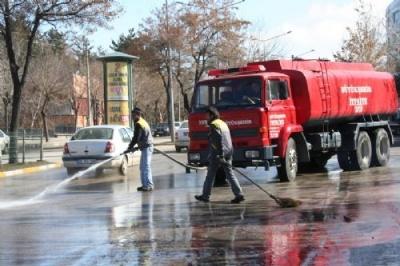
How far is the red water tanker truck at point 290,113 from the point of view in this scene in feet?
43.5

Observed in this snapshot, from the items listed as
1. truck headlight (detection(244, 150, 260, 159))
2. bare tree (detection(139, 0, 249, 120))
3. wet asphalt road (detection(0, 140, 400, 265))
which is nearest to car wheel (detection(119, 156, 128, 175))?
wet asphalt road (detection(0, 140, 400, 265))

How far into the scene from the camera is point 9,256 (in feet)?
23.3

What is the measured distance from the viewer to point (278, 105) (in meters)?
13.6

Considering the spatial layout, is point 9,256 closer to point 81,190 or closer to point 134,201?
point 134,201

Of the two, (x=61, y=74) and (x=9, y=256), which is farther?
(x=61, y=74)

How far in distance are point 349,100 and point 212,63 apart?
28486 mm

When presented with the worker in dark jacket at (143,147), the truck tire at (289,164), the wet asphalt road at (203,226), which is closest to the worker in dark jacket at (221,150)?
the wet asphalt road at (203,226)

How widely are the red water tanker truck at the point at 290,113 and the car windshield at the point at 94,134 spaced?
183 inches

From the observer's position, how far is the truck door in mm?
13398

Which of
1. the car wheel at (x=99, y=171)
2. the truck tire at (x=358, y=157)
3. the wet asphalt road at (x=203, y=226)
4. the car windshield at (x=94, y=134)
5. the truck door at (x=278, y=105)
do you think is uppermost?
the truck door at (x=278, y=105)

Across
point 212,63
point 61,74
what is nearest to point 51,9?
point 212,63

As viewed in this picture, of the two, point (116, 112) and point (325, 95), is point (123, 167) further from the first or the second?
point (116, 112)

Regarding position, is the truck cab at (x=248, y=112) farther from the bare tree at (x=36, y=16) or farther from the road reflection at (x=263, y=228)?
the bare tree at (x=36, y=16)

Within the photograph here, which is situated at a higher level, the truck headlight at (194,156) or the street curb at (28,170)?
the truck headlight at (194,156)
